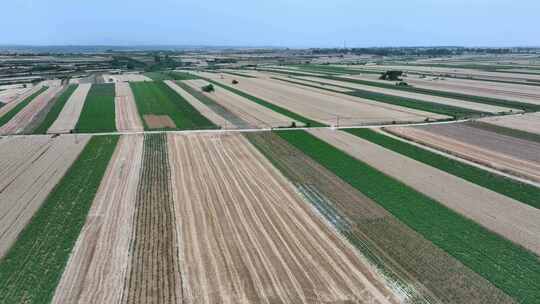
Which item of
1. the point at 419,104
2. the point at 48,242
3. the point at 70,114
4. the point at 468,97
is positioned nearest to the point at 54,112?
the point at 70,114

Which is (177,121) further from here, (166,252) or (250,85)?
(250,85)

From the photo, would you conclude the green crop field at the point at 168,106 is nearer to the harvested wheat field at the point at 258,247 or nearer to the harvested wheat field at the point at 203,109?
the harvested wheat field at the point at 203,109

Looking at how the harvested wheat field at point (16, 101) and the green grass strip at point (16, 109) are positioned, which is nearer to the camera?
the green grass strip at point (16, 109)

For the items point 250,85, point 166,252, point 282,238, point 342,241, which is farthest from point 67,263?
point 250,85

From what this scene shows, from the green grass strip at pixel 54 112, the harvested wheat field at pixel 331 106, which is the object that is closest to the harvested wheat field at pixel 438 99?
the harvested wheat field at pixel 331 106

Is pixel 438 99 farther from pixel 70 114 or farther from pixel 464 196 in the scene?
pixel 70 114
